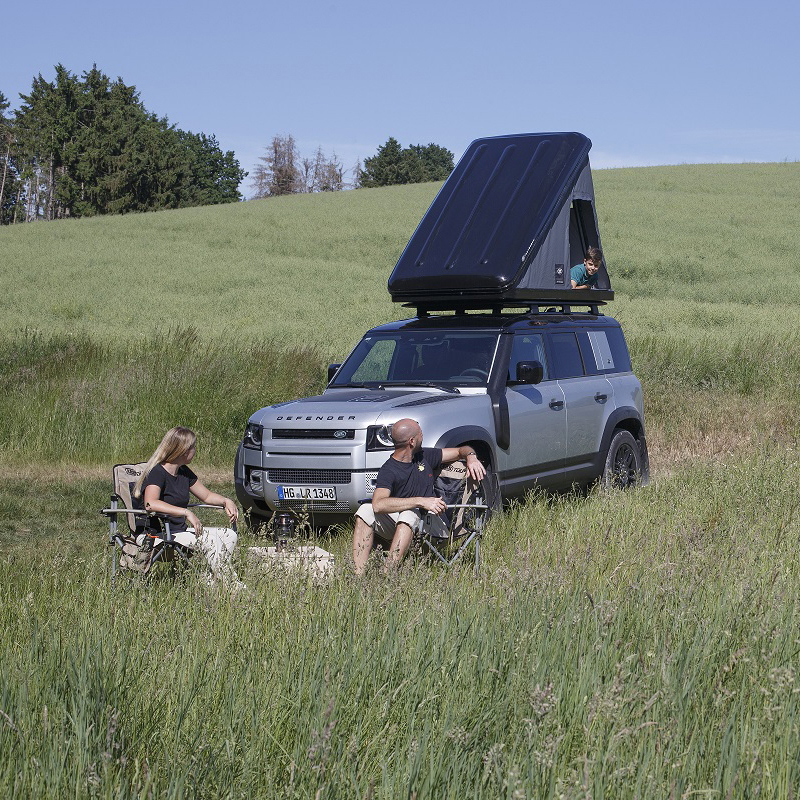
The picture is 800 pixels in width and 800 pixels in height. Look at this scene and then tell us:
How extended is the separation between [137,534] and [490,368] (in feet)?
11.3

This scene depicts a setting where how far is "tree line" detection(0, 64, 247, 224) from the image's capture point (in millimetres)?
87125

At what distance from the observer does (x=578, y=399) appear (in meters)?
9.90

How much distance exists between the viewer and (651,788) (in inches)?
113

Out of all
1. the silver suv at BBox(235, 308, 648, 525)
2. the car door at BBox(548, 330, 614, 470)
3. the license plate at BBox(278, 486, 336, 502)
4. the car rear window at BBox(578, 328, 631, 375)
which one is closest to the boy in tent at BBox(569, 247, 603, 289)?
the silver suv at BBox(235, 308, 648, 525)

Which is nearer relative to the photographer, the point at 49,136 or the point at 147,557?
the point at 147,557

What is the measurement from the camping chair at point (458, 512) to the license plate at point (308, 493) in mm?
872

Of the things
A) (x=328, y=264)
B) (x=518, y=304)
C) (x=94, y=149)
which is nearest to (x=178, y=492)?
(x=518, y=304)

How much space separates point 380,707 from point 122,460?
9.96 meters

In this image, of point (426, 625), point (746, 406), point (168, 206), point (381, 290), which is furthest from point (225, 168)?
point (426, 625)

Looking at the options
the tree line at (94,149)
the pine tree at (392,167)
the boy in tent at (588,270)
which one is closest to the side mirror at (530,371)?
the boy in tent at (588,270)

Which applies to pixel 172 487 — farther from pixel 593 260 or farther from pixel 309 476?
pixel 593 260

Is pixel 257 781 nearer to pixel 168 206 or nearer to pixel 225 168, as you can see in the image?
pixel 168 206

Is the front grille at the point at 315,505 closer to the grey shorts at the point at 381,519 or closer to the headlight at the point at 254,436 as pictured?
the headlight at the point at 254,436

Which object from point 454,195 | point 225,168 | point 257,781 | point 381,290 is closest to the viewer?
point 257,781
